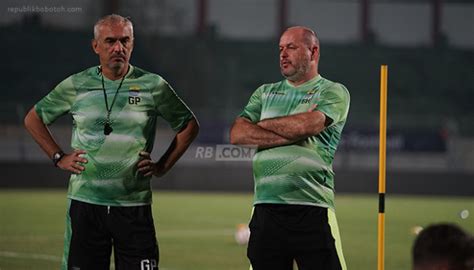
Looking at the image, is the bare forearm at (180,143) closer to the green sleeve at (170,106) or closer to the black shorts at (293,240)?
the green sleeve at (170,106)

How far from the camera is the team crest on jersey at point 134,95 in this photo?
500 cm

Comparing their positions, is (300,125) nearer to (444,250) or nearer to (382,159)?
(382,159)

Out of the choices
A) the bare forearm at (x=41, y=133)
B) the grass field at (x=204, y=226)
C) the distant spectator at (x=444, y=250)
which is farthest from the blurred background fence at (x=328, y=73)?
the distant spectator at (x=444, y=250)

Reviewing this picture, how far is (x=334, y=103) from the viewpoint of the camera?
4.88 meters

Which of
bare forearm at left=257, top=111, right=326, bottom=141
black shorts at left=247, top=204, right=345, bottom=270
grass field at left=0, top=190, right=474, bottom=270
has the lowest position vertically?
grass field at left=0, top=190, right=474, bottom=270

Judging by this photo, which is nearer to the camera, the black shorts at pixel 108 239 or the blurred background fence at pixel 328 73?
the black shorts at pixel 108 239

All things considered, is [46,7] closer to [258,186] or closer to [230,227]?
[258,186]

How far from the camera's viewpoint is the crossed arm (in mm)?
4754

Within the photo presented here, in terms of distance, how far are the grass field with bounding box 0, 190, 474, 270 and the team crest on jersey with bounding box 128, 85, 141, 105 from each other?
2335 millimetres

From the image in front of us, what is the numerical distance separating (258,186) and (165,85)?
0.71 m

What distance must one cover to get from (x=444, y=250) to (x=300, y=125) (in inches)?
91.4

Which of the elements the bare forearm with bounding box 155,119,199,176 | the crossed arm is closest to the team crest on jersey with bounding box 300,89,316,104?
the crossed arm

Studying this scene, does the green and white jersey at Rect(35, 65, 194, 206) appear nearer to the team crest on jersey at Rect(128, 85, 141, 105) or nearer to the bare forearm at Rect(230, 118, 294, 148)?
the team crest on jersey at Rect(128, 85, 141, 105)

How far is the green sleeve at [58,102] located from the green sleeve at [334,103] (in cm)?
127
